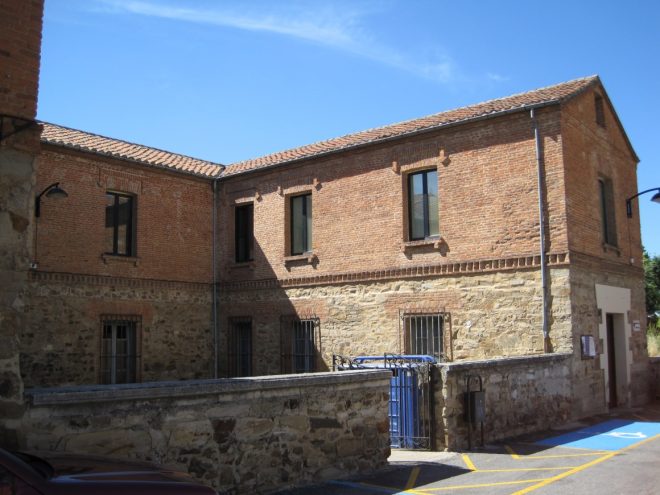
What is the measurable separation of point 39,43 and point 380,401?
20.5ft

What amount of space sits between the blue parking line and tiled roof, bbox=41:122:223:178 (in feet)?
42.7

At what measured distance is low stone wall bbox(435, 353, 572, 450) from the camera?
34.1 feet

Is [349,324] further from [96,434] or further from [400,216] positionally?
[96,434]

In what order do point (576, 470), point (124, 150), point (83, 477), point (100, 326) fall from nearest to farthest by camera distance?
point (83, 477), point (576, 470), point (100, 326), point (124, 150)

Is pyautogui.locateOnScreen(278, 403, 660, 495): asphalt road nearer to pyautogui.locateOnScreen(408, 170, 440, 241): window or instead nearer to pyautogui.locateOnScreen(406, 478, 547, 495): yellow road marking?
pyautogui.locateOnScreen(406, 478, 547, 495): yellow road marking

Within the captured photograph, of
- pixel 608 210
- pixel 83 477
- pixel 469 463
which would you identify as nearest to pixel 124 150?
pixel 608 210

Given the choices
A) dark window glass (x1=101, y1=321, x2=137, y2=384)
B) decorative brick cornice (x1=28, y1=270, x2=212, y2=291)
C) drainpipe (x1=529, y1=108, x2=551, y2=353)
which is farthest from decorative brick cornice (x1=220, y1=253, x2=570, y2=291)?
dark window glass (x1=101, y1=321, x2=137, y2=384)

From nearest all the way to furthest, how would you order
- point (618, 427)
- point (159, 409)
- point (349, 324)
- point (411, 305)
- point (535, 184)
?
point (159, 409) < point (618, 427) < point (535, 184) < point (411, 305) < point (349, 324)

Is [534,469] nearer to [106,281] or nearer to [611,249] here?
[611,249]

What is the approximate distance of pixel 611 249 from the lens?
16.2 meters

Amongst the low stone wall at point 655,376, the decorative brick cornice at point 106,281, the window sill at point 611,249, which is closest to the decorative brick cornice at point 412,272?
the decorative brick cornice at point 106,281

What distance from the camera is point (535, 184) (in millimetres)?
14445

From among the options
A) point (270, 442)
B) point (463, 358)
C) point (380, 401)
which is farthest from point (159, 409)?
point (463, 358)

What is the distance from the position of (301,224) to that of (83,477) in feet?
49.2
